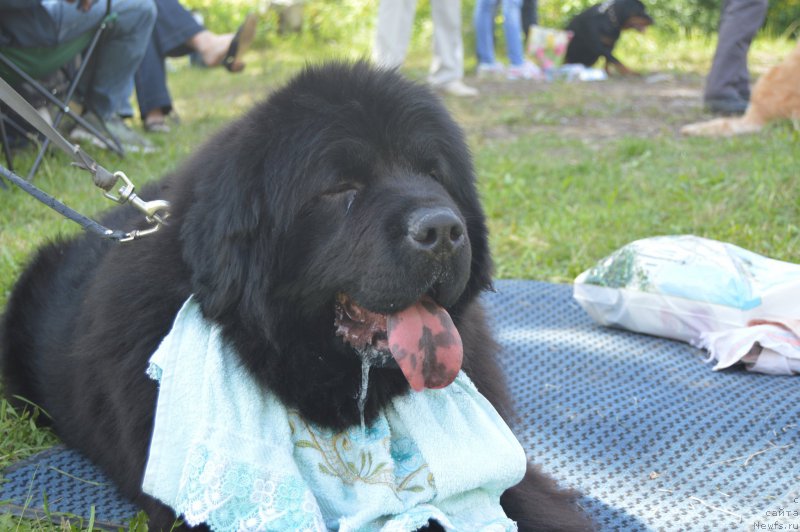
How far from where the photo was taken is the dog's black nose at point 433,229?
1833 mm

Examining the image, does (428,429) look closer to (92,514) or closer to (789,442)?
(92,514)

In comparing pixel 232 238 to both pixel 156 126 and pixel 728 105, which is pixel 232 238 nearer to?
pixel 156 126

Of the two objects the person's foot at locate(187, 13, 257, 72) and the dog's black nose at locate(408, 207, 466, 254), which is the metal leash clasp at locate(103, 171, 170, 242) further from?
the person's foot at locate(187, 13, 257, 72)

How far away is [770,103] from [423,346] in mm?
5312

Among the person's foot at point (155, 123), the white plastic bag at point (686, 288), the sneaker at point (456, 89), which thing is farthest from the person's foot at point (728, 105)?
the person's foot at point (155, 123)

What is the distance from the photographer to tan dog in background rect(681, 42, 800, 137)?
6066 mm

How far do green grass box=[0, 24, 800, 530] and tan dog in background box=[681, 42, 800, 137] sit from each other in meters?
0.14

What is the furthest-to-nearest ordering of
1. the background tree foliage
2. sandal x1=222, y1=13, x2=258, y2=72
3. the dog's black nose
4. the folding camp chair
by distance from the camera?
the background tree foliage, sandal x1=222, y1=13, x2=258, y2=72, the folding camp chair, the dog's black nose

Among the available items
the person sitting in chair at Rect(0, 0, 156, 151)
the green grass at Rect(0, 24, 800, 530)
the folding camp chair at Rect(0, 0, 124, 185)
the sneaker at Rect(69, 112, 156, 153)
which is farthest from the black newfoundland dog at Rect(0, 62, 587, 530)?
the sneaker at Rect(69, 112, 156, 153)

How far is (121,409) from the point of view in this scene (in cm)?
211

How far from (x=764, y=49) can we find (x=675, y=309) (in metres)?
10.4

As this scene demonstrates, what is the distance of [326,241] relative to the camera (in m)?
1.99

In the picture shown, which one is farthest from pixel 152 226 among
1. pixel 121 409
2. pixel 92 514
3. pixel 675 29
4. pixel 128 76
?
pixel 675 29

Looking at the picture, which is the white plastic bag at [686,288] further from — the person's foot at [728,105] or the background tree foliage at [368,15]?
the background tree foliage at [368,15]
